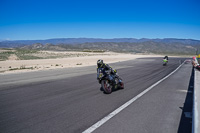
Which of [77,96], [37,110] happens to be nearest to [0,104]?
[37,110]

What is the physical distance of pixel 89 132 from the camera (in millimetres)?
4176

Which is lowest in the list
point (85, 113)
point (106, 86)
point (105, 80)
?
point (85, 113)

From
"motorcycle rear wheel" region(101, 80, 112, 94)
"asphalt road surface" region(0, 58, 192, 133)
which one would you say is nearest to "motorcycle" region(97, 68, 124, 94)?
"motorcycle rear wheel" region(101, 80, 112, 94)

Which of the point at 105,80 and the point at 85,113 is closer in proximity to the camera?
the point at 85,113

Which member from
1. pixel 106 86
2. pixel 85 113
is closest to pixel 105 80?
pixel 106 86

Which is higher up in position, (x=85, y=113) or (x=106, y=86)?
(x=106, y=86)

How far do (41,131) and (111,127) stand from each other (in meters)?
1.73

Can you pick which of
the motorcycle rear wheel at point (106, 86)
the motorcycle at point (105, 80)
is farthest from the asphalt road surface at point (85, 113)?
the motorcycle at point (105, 80)

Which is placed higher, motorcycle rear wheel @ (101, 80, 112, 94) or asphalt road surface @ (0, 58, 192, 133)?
motorcycle rear wheel @ (101, 80, 112, 94)

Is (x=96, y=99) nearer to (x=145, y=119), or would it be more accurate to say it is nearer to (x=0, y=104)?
(x=145, y=119)

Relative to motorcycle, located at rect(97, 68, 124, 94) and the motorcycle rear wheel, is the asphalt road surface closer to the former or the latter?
the motorcycle rear wheel

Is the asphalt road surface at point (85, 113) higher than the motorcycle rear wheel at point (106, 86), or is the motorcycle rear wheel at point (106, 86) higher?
the motorcycle rear wheel at point (106, 86)

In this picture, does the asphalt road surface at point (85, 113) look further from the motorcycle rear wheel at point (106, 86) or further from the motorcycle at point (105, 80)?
the motorcycle at point (105, 80)

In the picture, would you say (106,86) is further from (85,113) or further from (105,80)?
(85,113)
